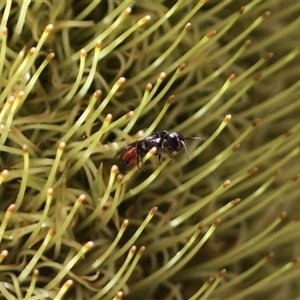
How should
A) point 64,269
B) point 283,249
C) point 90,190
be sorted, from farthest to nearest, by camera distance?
1. point 283,249
2. point 90,190
3. point 64,269

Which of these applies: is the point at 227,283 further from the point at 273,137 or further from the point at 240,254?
the point at 273,137

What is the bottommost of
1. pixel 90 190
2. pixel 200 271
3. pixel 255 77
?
pixel 200 271

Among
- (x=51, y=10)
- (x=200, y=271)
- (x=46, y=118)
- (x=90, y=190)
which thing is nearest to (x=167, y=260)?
(x=200, y=271)
